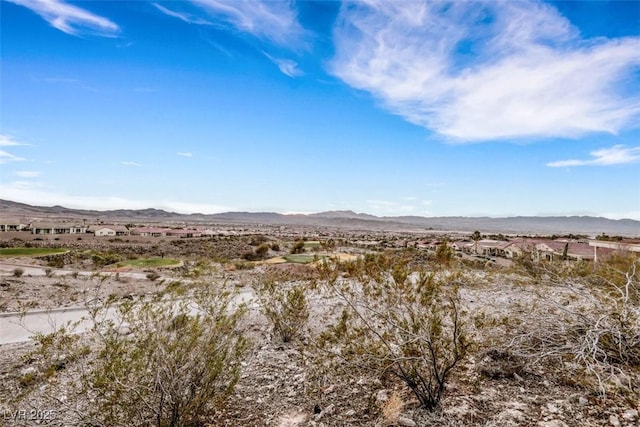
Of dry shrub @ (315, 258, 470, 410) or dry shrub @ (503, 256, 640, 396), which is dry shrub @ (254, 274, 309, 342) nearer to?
dry shrub @ (315, 258, 470, 410)

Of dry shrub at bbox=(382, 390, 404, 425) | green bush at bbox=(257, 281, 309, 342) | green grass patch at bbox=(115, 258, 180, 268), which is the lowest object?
green grass patch at bbox=(115, 258, 180, 268)

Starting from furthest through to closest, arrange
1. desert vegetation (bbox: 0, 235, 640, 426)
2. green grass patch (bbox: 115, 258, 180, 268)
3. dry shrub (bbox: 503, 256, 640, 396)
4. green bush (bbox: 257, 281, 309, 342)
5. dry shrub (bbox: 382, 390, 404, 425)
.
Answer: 1. green grass patch (bbox: 115, 258, 180, 268)
2. green bush (bbox: 257, 281, 309, 342)
3. dry shrub (bbox: 503, 256, 640, 396)
4. dry shrub (bbox: 382, 390, 404, 425)
5. desert vegetation (bbox: 0, 235, 640, 426)

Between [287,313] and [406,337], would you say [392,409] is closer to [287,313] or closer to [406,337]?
[406,337]

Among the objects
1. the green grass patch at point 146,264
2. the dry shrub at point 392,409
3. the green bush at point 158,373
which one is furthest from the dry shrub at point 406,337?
the green grass patch at point 146,264

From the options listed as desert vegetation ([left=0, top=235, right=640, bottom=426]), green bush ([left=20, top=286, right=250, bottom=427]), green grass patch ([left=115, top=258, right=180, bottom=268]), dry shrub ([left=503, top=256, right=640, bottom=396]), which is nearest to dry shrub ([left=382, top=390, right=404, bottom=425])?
desert vegetation ([left=0, top=235, right=640, bottom=426])

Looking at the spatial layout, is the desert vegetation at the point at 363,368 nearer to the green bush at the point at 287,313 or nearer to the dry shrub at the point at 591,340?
the dry shrub at the point at 591,340

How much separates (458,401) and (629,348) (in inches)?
117

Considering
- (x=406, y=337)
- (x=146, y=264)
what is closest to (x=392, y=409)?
(x=406, y=337)

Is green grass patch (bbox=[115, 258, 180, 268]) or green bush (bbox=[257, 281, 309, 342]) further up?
green bush (bbox=[257, 281, 309, 342])

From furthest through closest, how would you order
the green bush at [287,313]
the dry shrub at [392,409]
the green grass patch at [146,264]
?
the green grass patch at [146,264], the green bush at [287,313], the dry shrub at [392,409]

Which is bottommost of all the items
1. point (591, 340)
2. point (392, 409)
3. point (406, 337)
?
point (392, 409)

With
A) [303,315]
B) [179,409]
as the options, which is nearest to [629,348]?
[303,315]

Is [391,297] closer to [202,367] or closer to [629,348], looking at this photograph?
[202,367]

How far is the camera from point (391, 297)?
6.37 metres
